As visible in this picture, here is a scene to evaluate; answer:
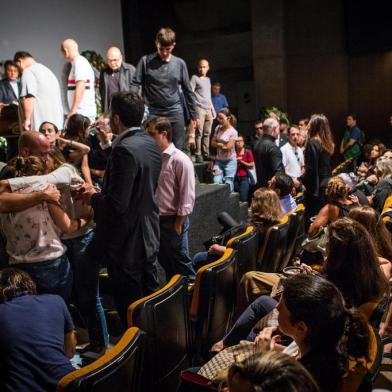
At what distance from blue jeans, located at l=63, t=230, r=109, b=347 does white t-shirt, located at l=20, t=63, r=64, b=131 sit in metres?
1.67

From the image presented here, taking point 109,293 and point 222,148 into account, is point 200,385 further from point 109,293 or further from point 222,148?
point 222,148

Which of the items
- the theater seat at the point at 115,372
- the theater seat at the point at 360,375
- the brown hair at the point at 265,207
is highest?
the brown hair at the point at 265,207

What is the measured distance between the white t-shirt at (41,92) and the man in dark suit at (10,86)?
1.81 metres

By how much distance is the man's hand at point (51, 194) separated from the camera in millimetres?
2320

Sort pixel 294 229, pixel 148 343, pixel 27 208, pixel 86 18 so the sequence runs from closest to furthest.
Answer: pixel 148 343 < pixel 27 208 < pixel 294 229 < pixel 86 18

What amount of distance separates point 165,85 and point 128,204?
2.03m

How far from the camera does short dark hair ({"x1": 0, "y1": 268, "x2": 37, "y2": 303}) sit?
1.96m

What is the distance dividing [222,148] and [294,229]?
7.79 ft

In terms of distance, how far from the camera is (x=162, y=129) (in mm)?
3045

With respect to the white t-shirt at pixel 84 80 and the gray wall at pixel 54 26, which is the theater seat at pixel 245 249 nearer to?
the white t-shirt at pixel 84 80

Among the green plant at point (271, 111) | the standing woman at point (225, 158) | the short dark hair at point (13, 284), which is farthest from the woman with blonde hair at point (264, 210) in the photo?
the green plant at point (271, 111)

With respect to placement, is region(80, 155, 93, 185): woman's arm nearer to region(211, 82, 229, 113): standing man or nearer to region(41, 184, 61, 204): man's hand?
region(41, 184, 61, 204): man's hand

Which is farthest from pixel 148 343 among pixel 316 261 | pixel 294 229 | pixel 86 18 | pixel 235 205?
pixel 86 18

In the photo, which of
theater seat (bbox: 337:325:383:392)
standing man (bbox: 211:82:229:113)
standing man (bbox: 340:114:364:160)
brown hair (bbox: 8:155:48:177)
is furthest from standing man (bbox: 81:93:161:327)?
standing man (bbox: 340:114:364:160)
